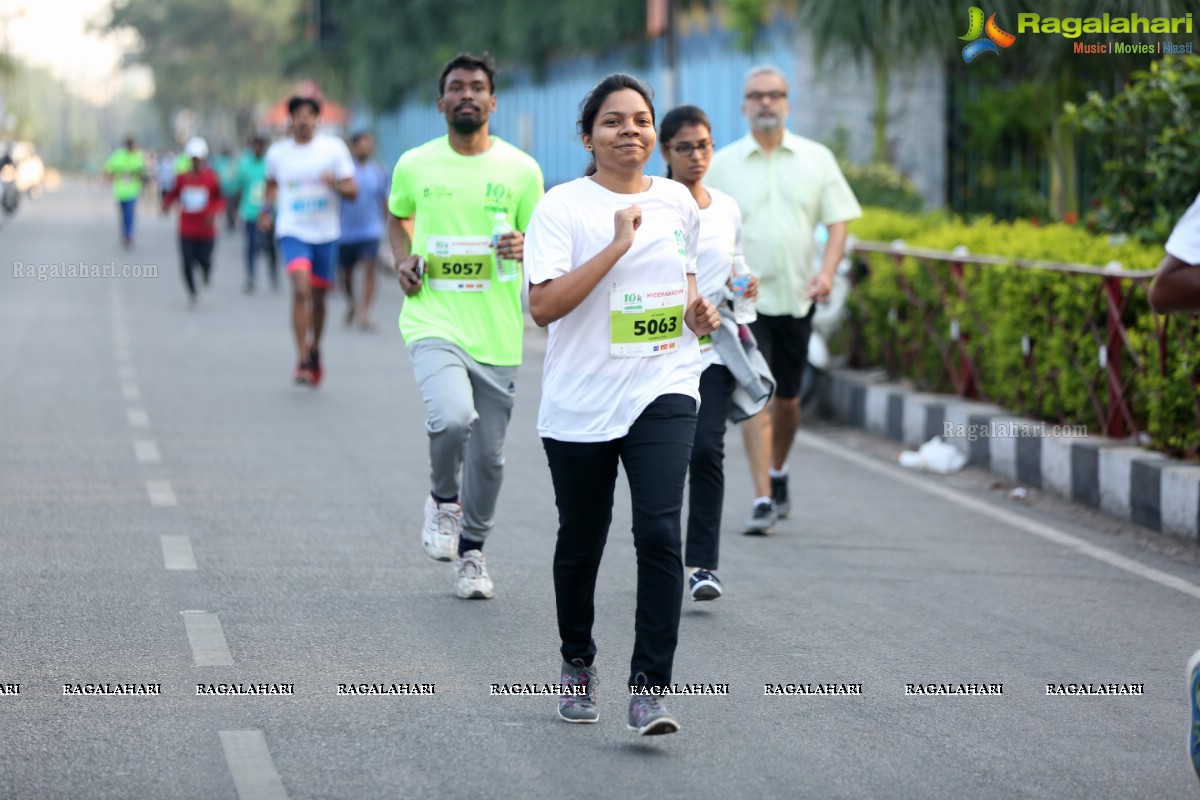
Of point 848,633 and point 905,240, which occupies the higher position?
point 905,240

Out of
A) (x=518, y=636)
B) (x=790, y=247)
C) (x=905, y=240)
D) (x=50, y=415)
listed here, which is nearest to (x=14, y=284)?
(x=50, y=415)

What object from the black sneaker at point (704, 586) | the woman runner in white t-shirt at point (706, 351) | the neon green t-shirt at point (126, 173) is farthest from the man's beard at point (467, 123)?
the neon green t-shirt at point (126, 173)

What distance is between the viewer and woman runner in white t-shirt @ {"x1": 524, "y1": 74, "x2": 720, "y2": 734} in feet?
16.0

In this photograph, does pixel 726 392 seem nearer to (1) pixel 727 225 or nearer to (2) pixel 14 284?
(1) pixel 727 225

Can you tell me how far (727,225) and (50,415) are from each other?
6293 mm

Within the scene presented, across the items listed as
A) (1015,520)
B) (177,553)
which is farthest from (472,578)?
(1015,520)

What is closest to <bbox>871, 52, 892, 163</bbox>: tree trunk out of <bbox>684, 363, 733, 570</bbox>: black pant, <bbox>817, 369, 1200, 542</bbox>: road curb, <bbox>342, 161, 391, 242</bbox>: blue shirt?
<bbox>342, 161, 391, 242</bbox>: blue shirt

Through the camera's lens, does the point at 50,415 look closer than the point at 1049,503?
No

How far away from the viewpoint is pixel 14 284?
23719mm

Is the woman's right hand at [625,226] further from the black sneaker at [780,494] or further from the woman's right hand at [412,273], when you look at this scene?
the black sneaker at [780,494]

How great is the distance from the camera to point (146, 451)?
10.2 m

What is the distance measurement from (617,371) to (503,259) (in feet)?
5.50

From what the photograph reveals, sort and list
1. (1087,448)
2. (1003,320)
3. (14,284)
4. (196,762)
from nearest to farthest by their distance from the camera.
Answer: (196,762) → (1087,448) → (1003,320) → (14,284)

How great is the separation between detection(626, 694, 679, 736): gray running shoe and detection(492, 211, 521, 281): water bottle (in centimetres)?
215
